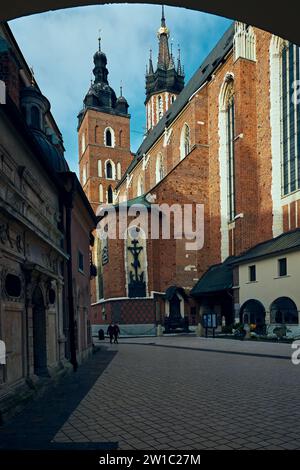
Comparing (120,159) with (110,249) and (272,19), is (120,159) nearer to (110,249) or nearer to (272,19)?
(110,249)

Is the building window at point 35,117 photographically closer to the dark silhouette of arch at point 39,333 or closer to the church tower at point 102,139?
the dark silhouette of arch at point 39,333

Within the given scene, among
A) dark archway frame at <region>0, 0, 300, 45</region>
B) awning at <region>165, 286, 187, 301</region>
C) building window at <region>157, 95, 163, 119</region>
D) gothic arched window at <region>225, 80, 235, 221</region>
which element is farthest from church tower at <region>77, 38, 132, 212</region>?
dark archway frame at <region>0, 0, 300, 45</region>

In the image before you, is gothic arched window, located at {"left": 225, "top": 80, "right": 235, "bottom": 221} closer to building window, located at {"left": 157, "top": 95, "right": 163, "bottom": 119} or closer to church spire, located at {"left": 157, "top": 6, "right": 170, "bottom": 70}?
building window, located at {"left": 157, "top": 95, "right": 163, "bottom": 119}

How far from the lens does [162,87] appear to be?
6844 centimetres

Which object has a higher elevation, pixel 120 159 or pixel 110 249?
pixel 120 159

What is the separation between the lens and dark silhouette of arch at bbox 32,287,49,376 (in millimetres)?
8992

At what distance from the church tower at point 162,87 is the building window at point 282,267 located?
165 feet

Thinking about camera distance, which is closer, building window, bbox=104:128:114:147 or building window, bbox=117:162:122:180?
building window, bbox=104:128:114:147

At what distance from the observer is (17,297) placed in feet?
24.2

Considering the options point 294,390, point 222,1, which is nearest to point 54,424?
point 294,390

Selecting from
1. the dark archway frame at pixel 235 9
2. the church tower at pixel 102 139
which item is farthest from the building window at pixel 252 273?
the church tower at pixel 102 139

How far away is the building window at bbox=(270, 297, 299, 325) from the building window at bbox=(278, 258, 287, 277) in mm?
1346

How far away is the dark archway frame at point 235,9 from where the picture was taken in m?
2.21
